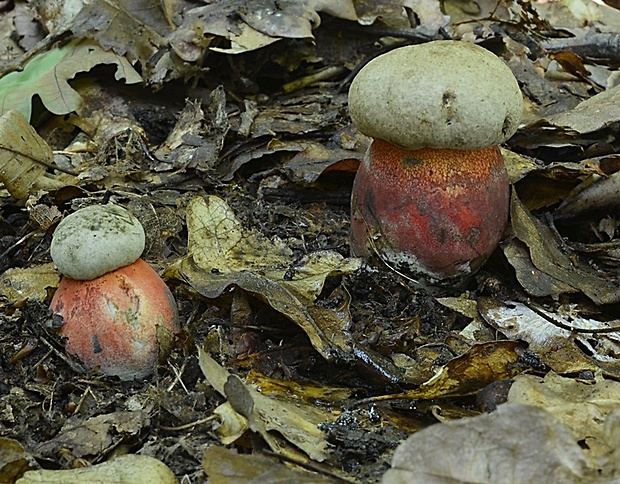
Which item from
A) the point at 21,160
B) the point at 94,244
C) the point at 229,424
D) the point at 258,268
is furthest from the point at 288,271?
the point at 21,160

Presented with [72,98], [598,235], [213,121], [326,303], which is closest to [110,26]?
[72,98]

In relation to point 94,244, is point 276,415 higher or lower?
lower

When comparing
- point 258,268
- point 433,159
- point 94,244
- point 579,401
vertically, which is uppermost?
point 94,244

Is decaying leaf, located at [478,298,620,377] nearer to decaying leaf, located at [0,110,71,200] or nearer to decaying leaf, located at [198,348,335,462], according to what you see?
decaying leaf, located at [198,348,335,462]

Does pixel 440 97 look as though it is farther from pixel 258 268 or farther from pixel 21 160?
pixel 21 160

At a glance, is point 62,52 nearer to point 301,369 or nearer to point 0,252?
point 0,252

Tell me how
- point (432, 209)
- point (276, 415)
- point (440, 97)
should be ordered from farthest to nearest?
point (432, 209)
point (440, 97)
point (276, 415)

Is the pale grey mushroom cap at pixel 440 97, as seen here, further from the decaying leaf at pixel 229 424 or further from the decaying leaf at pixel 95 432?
the decaying leaf at pixel 95 432
